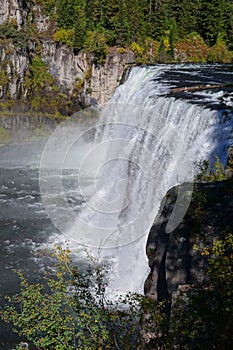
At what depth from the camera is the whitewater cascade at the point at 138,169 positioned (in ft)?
52.7

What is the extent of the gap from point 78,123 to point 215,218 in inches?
1223

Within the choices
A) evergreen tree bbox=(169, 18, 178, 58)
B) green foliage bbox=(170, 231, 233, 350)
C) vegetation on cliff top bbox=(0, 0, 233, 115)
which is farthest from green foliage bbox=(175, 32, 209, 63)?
green foliage bbox=(170, 231, 233, 350)

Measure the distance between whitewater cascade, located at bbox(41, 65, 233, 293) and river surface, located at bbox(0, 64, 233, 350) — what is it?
0.93 ft

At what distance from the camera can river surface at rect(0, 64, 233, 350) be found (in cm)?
1628

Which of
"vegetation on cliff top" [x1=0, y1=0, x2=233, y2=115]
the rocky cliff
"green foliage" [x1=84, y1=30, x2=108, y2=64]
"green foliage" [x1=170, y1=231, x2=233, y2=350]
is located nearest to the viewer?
"green foliage" [x1=170, y1=231, x2=233, y2=350]

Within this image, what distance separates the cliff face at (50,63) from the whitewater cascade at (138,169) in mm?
8694

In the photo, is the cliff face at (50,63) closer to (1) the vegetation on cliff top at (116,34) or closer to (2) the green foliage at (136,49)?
(1) the vegetation on cliff top at (116,34)

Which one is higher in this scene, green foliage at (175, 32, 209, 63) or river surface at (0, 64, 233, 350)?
green foliage at (175, 32, 209, 63)

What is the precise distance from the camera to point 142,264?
16109 millimetres

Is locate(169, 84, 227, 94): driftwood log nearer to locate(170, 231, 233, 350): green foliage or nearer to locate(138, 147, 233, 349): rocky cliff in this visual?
locate(138, 147, 233, 349): rocky cliff

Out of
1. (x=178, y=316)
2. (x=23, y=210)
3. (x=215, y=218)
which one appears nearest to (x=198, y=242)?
(x=215, y=218)

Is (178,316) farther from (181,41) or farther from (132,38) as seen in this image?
(181,41)

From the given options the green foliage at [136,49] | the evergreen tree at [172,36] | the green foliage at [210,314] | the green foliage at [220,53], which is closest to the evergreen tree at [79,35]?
the green foliage at [136,49]

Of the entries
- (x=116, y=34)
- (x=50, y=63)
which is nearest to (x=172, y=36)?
(x=116, y=34)
